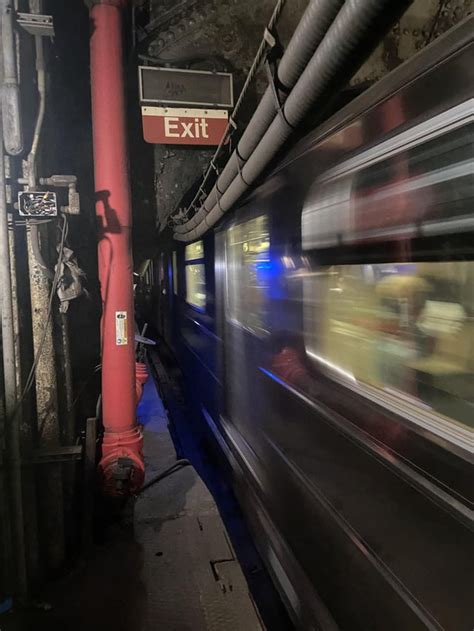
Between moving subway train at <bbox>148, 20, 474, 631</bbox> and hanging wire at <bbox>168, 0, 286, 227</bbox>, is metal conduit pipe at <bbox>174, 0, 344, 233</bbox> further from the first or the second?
moving subway train at <bbox>148, 20, 474, 631</bbox>

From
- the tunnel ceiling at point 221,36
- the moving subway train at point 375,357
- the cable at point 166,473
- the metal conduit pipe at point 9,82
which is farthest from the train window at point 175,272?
the metal conduit pipe at point 9,82

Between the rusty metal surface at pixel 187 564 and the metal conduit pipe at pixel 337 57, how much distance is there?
7.92 ft

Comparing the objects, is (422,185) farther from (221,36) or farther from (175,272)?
(175,272)

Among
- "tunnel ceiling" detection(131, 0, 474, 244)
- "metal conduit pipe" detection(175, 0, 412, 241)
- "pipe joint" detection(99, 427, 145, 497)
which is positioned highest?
"tunnel ceiling" detection(131, 0, 474, 244)

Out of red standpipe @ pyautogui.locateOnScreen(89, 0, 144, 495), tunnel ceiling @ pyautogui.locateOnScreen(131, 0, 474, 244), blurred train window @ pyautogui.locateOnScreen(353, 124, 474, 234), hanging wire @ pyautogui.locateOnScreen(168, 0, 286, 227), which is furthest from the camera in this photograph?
tunnel ceiling @ pyautogui.locateOnScreen(131, 0, 474, 244)

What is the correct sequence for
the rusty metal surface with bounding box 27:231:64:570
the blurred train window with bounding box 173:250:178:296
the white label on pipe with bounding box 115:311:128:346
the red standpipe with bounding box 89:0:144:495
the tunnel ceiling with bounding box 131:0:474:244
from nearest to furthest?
1. the rusty metal surface with bounding box 27:231:64:570
2. the red standpipe with bounding box 89:0:144:495
3. the white label on pipe with bounding box 115:311:128:346
4. the tunnel ceiling with bounding box 131:0:474:244
5. the blurred train window with bounding box 173:250:178:296

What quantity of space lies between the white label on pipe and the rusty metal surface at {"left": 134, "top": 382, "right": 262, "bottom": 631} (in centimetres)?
126

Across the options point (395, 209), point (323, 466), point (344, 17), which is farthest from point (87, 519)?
point (344, 17)

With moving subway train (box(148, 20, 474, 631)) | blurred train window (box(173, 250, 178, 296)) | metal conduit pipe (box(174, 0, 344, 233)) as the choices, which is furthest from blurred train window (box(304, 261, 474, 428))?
blurred train window (box(173, 250, 178, 296))

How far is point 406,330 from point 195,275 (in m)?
4.90

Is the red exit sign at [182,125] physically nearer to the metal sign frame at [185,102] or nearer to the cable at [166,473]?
the metal sign frame at [185,102]

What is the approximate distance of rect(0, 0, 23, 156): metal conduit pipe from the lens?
2.26m

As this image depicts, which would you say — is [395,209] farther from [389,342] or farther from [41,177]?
[41,177]

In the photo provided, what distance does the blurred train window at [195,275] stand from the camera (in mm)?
5555
